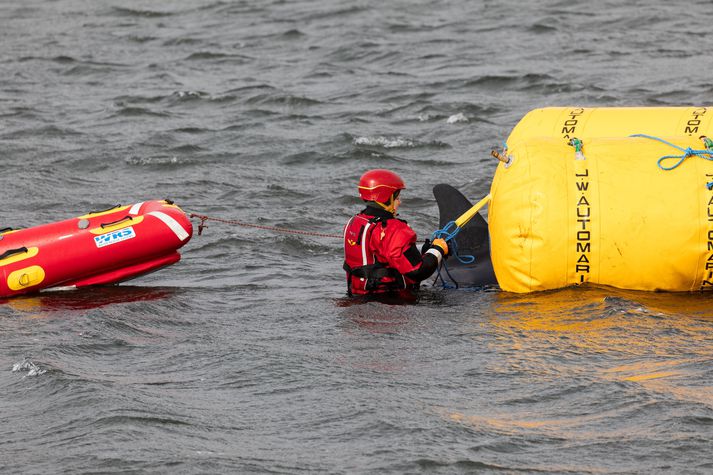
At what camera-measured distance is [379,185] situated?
855 centimetres

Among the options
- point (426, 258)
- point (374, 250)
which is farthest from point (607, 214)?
point (374, 250)

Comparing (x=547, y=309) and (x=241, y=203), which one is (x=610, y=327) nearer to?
(x=547, y=309)

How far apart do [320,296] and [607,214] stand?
246 centimetres

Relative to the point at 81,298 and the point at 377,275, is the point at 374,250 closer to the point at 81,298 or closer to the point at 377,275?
the point at 377,275

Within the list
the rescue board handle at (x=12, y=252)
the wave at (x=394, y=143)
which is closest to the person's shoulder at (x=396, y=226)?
the rescue board handle at (x=12, y=252)

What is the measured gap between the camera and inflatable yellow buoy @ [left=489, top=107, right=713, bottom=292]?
26.3 ft

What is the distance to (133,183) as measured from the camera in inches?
543

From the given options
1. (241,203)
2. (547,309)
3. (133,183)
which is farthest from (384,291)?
(133,183)

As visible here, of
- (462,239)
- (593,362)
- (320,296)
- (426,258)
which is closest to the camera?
(593,362)

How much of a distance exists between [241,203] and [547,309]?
538cm

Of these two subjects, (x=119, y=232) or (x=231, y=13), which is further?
(x=231, y=13)

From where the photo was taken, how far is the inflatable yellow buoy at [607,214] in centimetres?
801

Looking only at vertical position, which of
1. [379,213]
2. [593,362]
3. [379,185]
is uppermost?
[379,185]

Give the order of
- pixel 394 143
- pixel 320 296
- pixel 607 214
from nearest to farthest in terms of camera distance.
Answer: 1. pixel 607 214
2. pixel 320 296
3. pixel 394 143
